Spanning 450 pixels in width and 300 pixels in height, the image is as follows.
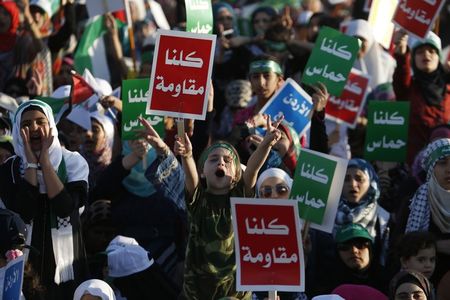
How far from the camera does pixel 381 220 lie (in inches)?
425

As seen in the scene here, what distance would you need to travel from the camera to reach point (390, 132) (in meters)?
12.1

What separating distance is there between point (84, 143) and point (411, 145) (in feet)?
8.81

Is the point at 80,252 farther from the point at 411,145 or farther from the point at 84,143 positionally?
the point at 411,145

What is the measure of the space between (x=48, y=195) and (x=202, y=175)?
903 mm

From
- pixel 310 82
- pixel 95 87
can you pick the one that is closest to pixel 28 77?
pixel 95 87

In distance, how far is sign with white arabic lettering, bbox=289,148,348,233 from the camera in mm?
10062

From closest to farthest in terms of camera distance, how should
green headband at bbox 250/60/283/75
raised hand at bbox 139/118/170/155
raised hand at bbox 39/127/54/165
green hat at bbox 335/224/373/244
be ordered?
raised hand at bbox 39/127/54/165 → raised hand at bbox 139/118/170/155 → green hat at bbox 335/224/373/244 → green headband at bbox 250/60/283/75

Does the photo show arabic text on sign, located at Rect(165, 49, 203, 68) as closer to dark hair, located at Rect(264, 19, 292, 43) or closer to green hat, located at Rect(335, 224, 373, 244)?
green hat, located at Rect(335, 224, 373, 244)

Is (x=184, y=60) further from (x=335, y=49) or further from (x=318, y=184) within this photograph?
(x=335, y=49)

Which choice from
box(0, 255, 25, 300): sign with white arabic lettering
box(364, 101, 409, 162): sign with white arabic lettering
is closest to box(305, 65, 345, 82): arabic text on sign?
box(364, 101, 409, 162): sign with white arabic lettering

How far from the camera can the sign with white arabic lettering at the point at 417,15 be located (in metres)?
12.3

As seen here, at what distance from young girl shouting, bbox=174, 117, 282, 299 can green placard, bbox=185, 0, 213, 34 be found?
75.6 inches

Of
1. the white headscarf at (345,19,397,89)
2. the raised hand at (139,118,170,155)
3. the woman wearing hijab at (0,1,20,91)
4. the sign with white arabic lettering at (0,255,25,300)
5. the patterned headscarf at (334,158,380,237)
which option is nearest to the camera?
the sign with white arabic lettering at (0,255,25,300)

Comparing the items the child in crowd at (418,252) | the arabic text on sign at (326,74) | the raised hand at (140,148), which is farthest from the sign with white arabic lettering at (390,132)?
the child in crowd at (418,252)
